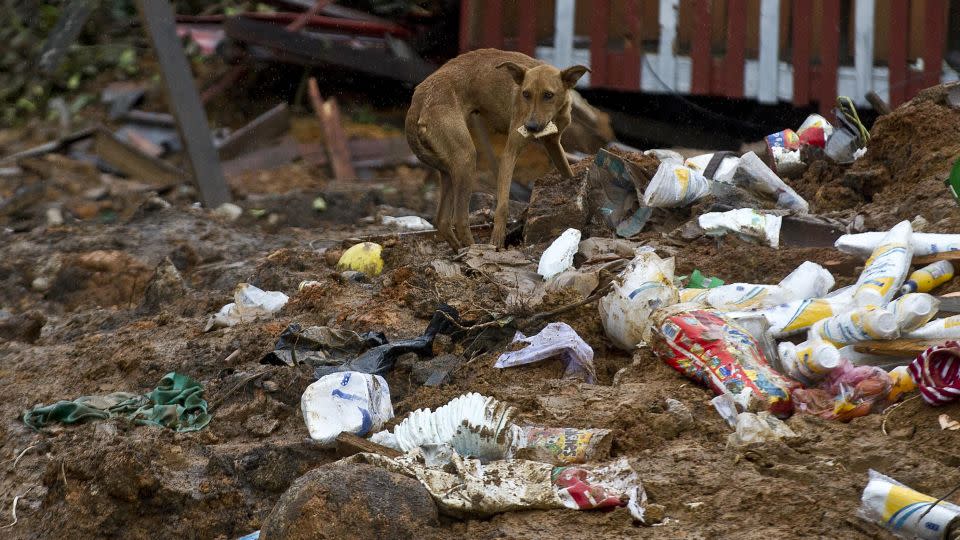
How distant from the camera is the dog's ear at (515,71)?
22.0ft

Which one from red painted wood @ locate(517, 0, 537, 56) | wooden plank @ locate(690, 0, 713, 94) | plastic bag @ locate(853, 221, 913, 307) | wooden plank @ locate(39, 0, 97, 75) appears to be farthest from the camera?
wooden plank @ locate(39, 0, 97, 75)

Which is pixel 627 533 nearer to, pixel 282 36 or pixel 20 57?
pixel 282 36

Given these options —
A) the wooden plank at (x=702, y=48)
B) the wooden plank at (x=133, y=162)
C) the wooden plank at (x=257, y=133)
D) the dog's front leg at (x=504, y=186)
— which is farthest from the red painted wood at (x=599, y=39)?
the dog's front leg at (x=504, y=186)

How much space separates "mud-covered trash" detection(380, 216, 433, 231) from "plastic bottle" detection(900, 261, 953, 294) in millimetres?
4420

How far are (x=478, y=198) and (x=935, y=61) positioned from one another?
441cm

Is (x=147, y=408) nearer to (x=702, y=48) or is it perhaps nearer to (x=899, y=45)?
(x=702, y=48)

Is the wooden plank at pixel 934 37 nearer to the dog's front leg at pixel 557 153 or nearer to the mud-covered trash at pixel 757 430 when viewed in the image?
the dog's front leg at pixel 557 153

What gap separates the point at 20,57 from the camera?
1524cm

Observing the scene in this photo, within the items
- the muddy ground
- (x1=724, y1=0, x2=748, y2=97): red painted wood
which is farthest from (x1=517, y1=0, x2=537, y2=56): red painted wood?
the muddy ground

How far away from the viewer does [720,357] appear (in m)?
4.24

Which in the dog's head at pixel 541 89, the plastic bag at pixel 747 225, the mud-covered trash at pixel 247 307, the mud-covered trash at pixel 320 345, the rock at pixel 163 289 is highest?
the dog's head at pixel 541 89

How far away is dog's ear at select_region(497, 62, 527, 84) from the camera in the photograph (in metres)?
6.70

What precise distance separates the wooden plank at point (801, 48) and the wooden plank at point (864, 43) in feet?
1.37

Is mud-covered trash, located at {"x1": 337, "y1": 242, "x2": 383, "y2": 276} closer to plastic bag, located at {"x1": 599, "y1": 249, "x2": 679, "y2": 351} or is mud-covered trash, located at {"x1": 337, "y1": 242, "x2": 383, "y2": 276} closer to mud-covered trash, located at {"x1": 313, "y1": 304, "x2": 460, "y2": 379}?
mud-covered trash, located at {"x1": 313, "y1": 304, "x2": 460, "y2": 379}
